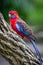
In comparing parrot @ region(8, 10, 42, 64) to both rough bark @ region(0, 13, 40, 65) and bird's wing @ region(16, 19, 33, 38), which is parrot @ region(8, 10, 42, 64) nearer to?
bird's wing @ region(16, 19, 33, 38)

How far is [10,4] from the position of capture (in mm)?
8156

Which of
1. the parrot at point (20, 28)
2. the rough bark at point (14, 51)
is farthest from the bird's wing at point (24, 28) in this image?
the rough bark at point (14, 51)

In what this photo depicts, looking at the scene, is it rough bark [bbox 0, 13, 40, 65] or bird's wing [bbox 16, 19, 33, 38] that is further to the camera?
bird's wing [bbox 16, 19, 33, 38]

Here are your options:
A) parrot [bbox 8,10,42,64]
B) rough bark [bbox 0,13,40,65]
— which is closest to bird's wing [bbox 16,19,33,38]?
parrot [bbox 8,10,42,64]

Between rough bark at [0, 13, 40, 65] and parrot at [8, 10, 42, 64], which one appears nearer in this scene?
rough bark at [0, 13, 40, 65]

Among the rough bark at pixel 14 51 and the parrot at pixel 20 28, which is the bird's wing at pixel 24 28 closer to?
the parrot at pixel 20 28

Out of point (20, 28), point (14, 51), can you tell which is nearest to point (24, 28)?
point (20, 28)

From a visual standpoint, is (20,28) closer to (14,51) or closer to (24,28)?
(24,28)

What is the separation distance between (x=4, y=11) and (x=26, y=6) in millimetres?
508

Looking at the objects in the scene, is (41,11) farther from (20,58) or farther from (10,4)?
(20,58)

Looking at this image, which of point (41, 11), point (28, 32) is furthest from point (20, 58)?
point (41, 11)

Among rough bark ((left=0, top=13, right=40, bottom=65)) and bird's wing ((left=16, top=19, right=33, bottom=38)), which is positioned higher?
bird's wing ((left=16, top=19, right=33, bottom=38))

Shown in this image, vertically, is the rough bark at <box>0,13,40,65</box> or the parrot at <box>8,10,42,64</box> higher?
the parrot at <box>8,10,42,64</box>

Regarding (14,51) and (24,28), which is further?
(24,28)
